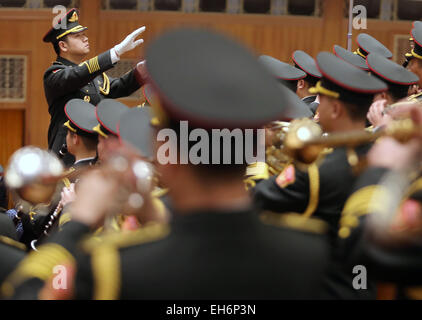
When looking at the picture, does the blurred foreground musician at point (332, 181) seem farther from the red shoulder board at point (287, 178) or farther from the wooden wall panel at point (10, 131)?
the wooden wall panel at point (10, 131)

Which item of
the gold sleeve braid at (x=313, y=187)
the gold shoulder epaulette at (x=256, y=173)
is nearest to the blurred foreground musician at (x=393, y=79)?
the gold shoulder epaulette at (x=256, y=173)

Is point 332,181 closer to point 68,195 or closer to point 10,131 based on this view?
point 68,195

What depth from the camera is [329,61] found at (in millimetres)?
2426

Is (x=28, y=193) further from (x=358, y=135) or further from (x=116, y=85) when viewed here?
(x=116, y=85)

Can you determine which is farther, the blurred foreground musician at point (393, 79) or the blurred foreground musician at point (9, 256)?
the blurred foreground musician at point (393, 79)

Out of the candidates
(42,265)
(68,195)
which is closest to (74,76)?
(68,195)

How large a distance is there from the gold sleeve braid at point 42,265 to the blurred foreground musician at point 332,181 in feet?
2.80

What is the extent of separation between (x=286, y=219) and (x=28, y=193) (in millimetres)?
840

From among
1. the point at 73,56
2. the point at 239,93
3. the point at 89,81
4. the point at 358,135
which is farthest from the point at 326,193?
the point at 73,56

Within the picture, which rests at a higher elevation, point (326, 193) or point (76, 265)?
point (326, 193)

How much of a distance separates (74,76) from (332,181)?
2454mm

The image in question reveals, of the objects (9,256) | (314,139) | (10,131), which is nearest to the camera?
(9,256)

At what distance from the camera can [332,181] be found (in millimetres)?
2152

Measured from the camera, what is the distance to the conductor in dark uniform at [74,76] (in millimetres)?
4141
